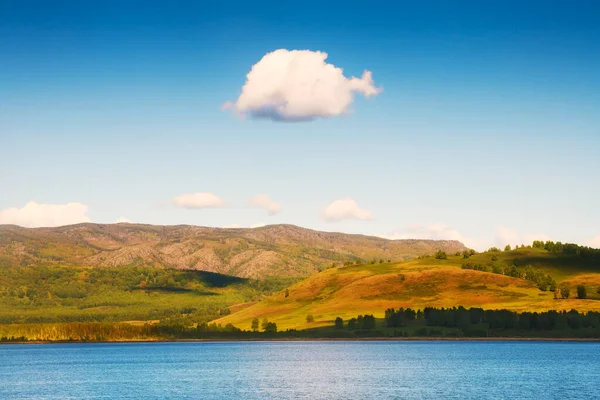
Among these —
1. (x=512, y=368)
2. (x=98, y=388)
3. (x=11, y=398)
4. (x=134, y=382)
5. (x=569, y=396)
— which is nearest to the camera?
(x=569, y=396)

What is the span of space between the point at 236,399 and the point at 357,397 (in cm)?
2088

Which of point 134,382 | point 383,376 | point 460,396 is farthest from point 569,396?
point 134,382

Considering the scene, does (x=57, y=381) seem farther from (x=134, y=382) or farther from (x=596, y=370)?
(x=596, y=370)

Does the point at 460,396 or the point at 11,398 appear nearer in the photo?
the point at 460,396

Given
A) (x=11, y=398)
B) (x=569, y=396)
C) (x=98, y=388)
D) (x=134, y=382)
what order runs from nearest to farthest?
(x=569, y=396) → (x=11, y=398) → (x=98, y=388) → (x=134, y=382)

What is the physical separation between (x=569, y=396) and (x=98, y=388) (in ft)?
301

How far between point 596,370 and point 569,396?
5302cm

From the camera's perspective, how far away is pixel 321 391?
142625 mm

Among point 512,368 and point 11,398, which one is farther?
point 512,368

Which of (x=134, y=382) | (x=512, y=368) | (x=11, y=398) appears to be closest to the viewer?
(x=11, y=398)

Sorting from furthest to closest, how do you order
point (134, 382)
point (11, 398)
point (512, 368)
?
point (512, 368), point (134, 382), point (11, 398)

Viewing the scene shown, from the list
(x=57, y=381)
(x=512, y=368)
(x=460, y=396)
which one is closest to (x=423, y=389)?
(x=460, y=396)

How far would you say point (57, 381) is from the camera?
6934 inches

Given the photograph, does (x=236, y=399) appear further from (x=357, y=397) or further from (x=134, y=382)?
(x=134, y=382)
